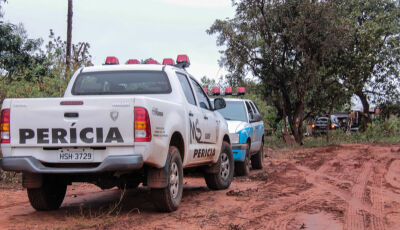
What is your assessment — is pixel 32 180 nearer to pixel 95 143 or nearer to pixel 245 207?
pixel 95 143

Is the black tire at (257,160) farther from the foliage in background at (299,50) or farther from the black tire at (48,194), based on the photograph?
the foliage in background at (299,50)

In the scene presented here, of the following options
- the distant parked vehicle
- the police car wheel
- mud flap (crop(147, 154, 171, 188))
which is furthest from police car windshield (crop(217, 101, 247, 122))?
the distant parked vehicle

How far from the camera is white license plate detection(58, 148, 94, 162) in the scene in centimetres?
566

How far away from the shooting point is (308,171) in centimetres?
1215

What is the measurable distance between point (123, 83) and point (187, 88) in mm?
1085

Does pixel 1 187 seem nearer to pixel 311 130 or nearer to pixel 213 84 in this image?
pixel 213 84

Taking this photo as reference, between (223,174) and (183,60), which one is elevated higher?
(183,60)

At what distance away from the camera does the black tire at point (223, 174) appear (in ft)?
29.1

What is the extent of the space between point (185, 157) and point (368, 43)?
63.6ft

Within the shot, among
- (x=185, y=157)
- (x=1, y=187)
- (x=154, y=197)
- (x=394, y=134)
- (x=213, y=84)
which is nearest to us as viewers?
(x=154, y=197)

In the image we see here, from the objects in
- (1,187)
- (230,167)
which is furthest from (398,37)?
(1,187)

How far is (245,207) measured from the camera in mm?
6926

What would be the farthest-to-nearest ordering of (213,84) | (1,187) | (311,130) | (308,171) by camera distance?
1. (311,130)
2. (213,84)
3. (308,171)
4. (1,187)

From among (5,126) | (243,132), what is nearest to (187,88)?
(5,126)
